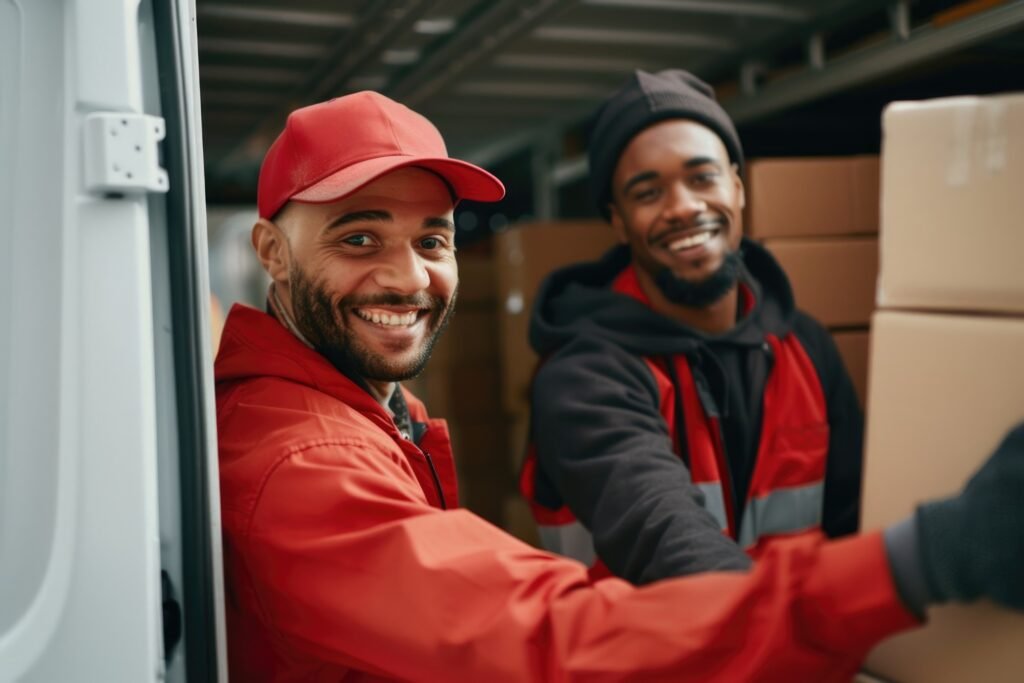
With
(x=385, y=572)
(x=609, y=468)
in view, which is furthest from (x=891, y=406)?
(x=609, y=468)

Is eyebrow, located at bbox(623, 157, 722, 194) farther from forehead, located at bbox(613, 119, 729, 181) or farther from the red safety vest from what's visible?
the red safety vest

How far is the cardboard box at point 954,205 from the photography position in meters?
1.01

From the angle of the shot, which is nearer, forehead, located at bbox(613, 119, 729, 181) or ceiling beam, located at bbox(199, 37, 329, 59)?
forehead, located at bbox(613, 119, 729, 181)

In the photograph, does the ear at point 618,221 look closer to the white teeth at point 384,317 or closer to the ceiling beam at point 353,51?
the ceiling beam at point 353,51

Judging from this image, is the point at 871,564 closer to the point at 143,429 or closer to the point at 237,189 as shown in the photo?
the point at 143,429

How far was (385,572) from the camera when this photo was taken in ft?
3.84

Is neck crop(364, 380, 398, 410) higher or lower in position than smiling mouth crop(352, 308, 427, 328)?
lower

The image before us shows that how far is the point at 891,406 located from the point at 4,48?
1.28 metres

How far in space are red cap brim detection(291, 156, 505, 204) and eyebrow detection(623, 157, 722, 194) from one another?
2.76 feet

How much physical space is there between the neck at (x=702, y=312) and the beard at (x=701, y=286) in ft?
0.11

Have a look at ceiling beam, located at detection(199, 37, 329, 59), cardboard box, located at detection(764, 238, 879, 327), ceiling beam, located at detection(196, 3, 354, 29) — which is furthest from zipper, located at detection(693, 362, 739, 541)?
ceiling beam, located at detection(199, 37, 329, 59)

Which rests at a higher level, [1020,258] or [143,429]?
[1020,258]

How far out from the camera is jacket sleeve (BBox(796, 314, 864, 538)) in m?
2.35

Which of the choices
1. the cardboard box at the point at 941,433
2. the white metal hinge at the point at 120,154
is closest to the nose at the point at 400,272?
the white metal hinge at the point at 120,154
